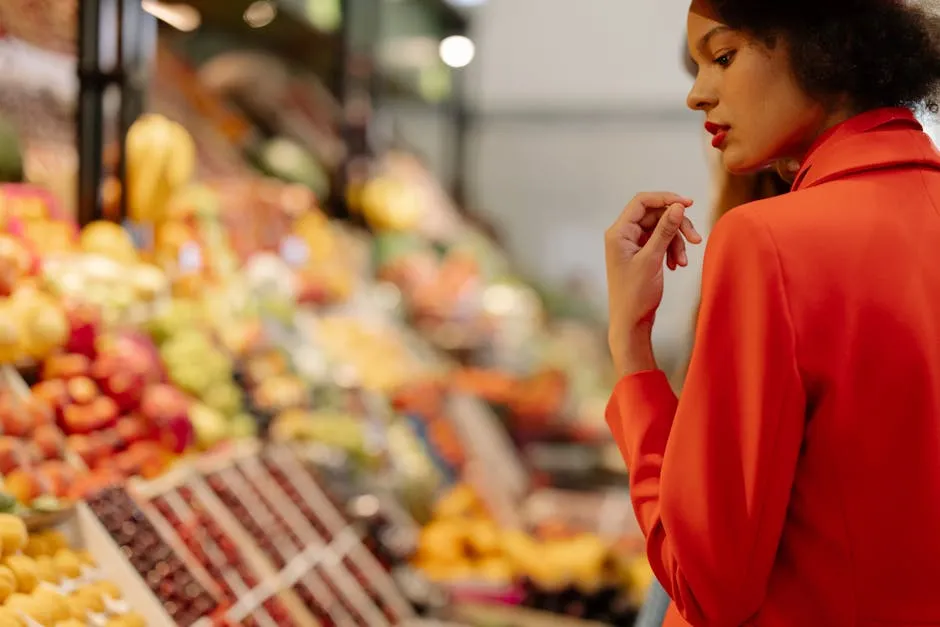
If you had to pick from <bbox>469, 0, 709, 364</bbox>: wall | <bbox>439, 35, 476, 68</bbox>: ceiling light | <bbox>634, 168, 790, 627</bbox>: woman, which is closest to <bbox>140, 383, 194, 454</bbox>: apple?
<bbox>634, 168, 790, 627</bbox>: woman

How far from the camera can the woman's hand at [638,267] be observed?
109 cm

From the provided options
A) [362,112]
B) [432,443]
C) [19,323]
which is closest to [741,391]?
[19,323]

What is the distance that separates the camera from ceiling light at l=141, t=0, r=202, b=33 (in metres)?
2.82

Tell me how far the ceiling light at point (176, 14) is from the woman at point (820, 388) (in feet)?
7.46

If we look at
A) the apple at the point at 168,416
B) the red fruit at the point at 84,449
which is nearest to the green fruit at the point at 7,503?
the red fruit at the point at 84,449

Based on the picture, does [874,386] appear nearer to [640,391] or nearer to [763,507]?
[763,507]

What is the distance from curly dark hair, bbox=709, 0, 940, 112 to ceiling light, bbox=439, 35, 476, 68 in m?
5.40

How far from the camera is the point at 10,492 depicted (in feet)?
5.60

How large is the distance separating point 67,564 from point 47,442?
407mm

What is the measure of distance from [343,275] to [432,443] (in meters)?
0.87

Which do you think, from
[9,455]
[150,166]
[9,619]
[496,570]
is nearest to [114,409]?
[9,455]

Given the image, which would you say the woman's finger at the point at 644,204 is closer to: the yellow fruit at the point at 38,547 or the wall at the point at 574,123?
the yellow fruit at the point at 38,547

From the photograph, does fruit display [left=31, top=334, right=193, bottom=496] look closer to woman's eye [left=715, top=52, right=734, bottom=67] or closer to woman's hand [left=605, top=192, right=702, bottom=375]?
woman's hand [left=605, top=192, right=702, bottom=375]

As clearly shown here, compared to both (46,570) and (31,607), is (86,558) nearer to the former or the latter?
(46,570)
